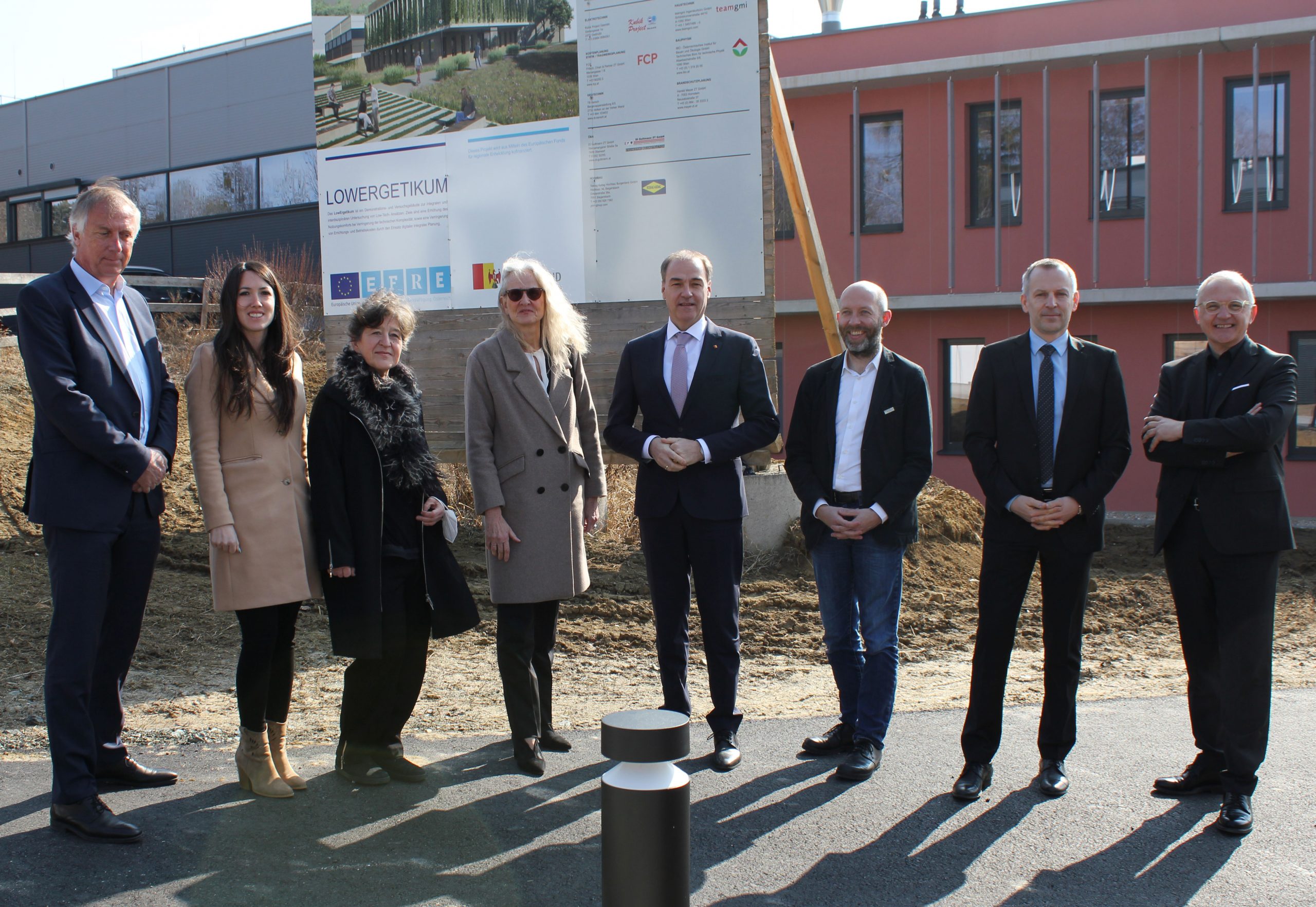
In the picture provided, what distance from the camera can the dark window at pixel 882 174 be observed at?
1748 centimetres

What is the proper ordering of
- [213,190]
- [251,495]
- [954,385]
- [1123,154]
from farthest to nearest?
1. [213,190]
2. [954,385]
3. [1123,154]
4. [251,495]

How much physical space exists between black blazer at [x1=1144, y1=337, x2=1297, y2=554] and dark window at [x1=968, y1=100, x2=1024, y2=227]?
1294 centimetres

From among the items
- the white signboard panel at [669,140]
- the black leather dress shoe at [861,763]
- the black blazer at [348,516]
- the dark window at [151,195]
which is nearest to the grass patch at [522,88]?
the white signboard panel at [669,140]

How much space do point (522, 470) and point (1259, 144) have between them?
14.8m

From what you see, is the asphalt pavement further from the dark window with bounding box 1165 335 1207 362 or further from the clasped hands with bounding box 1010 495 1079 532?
the dark window with bounding box 1165 335 1207 362

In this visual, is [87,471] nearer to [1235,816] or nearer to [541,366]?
[541,366]

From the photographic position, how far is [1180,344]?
16.1 m

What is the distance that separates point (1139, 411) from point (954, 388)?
8.84 feet

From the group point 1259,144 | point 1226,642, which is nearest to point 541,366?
point 1226,642

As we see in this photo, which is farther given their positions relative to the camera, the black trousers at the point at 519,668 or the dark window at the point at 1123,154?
the dark window at the point at 1123,154

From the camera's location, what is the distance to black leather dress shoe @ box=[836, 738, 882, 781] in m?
4.78

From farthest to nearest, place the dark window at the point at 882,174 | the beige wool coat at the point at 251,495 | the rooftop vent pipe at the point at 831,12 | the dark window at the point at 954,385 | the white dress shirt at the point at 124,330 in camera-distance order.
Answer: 1. the rooftop vent pipe at the point at 831,12
2. the dark window at the point at 882,174
3. the dark window at the point at 954,385
4. the beige wool coat at the point at 251,495
5. the white dress shirt at the point at 124,330

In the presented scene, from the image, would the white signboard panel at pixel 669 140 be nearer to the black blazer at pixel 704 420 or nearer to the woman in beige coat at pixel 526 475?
the black blazer at pixel 704 420

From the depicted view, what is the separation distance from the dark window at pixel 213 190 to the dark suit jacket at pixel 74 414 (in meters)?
28.6
